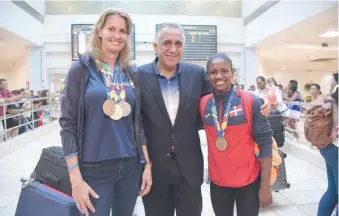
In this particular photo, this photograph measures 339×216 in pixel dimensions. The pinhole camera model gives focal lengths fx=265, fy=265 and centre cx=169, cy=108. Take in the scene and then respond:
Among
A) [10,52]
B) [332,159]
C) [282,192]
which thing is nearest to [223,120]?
[332,159]

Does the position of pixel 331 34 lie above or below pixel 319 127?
above

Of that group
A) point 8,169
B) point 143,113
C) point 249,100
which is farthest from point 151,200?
point 8,169

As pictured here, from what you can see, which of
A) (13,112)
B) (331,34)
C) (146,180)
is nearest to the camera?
(146,180)

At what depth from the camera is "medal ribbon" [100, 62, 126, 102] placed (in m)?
1.26

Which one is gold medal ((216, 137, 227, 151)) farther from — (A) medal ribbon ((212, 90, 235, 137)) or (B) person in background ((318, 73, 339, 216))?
(B) person in background ((318, 73, 339, 216))

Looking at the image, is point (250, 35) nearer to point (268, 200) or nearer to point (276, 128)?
point (276, 128)

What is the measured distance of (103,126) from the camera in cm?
124

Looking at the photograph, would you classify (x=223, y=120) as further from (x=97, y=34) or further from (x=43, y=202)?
(x=43, y=202)

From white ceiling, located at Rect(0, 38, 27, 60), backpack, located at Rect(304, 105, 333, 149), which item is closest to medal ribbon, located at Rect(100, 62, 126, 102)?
backpack, located at Rect(304, 105, 333, 149)

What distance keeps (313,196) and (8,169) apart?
13.7 ft

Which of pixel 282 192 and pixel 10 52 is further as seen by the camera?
pixel 10 52

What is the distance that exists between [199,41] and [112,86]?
725 cm

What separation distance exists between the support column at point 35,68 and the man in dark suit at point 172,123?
8339 mm

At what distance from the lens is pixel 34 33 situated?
792cm
